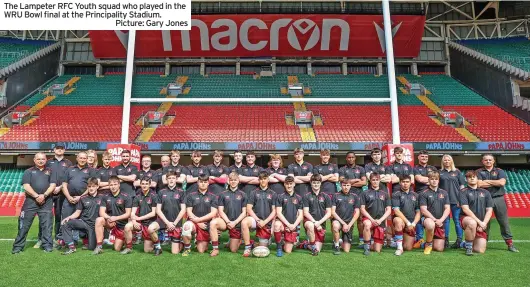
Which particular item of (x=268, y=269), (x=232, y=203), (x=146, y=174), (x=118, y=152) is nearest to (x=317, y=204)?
(x=232, y=203)

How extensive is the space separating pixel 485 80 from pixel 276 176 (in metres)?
21.3

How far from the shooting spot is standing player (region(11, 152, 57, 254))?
592 centimetres

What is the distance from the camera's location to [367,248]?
5.86m

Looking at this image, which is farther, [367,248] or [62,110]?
[62,110]

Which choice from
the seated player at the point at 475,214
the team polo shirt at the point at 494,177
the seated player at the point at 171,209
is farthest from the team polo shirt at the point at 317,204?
the team polo shirt at the point at 494,177

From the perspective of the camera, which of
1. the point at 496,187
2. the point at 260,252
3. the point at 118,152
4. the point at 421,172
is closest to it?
the point at 260,252

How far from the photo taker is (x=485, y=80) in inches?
875

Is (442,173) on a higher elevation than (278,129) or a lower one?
lower

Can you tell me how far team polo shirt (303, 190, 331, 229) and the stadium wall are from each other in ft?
61.6

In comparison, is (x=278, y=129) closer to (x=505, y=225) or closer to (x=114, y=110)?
(x=114, y=110)

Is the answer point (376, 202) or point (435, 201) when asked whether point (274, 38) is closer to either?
point (376, 202)

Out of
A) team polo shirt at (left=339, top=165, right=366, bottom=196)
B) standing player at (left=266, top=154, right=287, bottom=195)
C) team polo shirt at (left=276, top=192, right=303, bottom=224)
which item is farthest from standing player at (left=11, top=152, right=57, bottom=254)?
team polo shirt at (left=339, top=165, right=366, bottom=196)

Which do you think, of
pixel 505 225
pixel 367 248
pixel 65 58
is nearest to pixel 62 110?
pixel 65 58

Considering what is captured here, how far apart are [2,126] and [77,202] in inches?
656
